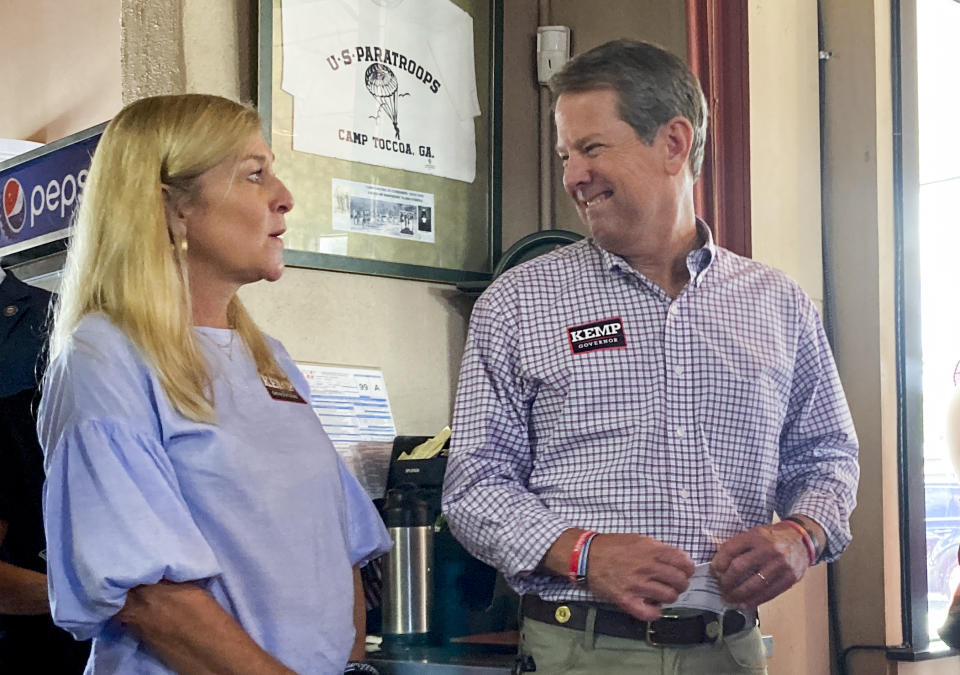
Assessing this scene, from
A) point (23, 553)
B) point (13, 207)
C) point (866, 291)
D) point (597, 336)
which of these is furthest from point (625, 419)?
point (13, 207)

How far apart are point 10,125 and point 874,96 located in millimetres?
2575

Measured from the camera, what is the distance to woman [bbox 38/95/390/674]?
4.66ft

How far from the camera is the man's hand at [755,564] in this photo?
1.73m

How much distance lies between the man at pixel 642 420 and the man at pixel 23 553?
77cm

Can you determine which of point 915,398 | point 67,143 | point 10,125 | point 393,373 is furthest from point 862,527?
point 10,125

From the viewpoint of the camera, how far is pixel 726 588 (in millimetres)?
1756

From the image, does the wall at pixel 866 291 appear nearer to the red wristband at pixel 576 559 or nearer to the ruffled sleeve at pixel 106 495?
the red wristband at pixel 576 559

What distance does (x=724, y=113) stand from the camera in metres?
2.80

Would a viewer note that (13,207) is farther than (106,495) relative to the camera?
Yes

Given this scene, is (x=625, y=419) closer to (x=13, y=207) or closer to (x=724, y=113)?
(x=724, y=113)

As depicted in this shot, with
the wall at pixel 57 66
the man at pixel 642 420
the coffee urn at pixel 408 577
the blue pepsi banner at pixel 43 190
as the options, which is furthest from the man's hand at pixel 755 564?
the wall at pixel 57 66

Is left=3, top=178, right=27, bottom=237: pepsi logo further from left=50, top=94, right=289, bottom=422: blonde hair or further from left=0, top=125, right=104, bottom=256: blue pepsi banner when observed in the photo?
left=50, top=94, right=289, bottom=422: blonde hair

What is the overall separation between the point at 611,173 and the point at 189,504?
883mm

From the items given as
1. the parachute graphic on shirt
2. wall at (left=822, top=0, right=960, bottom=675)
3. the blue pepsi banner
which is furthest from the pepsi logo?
wall at (left=822, top=0, right=960, bottom=675)
